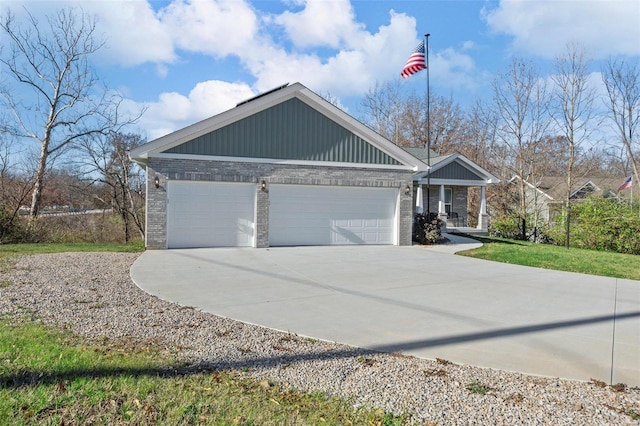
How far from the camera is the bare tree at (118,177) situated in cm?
2120

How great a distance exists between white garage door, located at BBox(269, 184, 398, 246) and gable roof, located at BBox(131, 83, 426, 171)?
102 centimetres

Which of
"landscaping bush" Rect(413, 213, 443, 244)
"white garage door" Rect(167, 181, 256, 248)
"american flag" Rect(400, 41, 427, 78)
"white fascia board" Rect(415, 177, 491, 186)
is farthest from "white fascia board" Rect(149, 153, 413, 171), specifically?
"white fascia board" Rect(415, 177, 491, 186)

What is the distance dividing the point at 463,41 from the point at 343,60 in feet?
23.1

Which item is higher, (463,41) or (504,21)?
(463,41)

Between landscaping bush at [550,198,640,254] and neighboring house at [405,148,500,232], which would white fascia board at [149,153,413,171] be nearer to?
neighboring house at [405,148,500,232]

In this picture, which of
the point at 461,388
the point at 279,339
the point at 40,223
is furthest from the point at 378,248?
the point at 40,223

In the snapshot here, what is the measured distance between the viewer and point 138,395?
299 cm

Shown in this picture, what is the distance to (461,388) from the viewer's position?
10.7ft

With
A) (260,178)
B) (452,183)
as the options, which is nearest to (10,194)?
(260,178)

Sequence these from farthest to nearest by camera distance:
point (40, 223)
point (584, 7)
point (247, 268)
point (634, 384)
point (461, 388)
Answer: point (40, 223) → point (584, 7) → point (247, 268) → point (634, 384) → point (461, 388)

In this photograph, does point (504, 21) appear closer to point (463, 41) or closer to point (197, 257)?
point (463, 41)

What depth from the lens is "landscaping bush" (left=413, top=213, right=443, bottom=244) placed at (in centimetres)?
1540

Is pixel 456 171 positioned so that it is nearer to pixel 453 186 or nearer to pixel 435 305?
pixel 453 186

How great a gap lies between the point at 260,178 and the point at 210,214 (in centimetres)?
191
